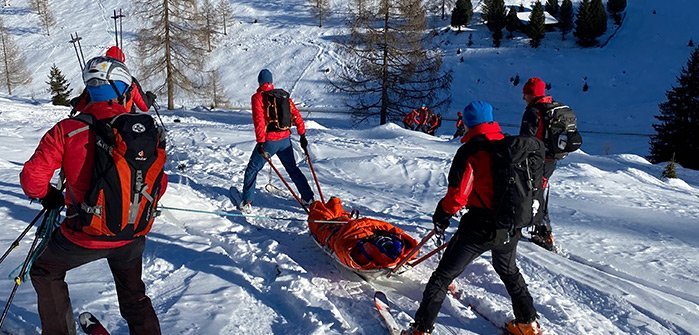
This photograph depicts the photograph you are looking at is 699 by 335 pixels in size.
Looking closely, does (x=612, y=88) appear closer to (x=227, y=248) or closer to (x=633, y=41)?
(x=633, y=41)

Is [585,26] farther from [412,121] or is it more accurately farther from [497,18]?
[412,121]

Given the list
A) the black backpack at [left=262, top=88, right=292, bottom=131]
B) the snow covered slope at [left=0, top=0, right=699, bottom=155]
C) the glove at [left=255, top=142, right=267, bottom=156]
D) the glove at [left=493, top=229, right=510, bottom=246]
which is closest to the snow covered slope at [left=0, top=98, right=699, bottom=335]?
the glove at [left=255, top=142, right=267, bottom=156]

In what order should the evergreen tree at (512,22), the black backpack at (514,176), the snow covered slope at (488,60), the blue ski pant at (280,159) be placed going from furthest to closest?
1. the evergreen tree at (512,22)
2. the snow covered slope at (488,60)
3. the blue ski pant at (280,159)
4. the black backpack at (514,176)

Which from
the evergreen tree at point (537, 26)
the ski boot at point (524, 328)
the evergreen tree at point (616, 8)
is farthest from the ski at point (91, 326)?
the evergreen tree at point (616, 8)

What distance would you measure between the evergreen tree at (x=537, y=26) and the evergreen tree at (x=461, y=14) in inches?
229

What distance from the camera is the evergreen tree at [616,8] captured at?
43.2 metres

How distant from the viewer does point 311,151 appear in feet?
→ 36.8

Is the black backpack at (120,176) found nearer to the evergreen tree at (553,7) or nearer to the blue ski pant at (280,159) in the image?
the blue ski pant at (280,159)

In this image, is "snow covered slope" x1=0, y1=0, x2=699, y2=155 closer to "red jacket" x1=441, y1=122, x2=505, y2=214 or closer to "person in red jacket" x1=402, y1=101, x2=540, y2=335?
"person in red jacket" x1=402, y1=101, x2=540, y2=335

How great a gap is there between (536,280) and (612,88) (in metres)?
35.0

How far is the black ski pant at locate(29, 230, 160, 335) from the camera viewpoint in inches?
117

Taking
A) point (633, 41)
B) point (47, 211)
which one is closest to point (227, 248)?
point (47, 211)

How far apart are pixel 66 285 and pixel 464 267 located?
8.33ft

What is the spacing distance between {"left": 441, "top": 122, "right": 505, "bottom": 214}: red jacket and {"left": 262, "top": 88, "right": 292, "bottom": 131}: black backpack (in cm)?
344
